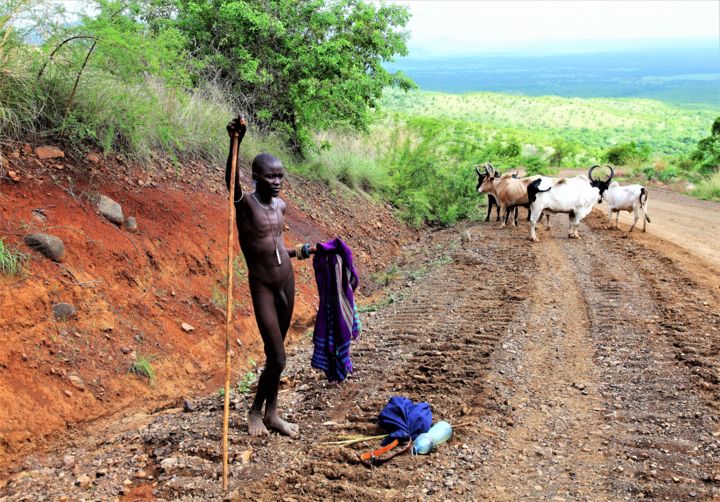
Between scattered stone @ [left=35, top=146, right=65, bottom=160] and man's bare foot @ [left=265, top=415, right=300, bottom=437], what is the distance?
4.05 meters

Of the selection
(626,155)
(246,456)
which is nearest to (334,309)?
(246,456)

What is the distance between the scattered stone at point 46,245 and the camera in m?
6.49

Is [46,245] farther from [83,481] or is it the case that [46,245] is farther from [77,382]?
[83,481]

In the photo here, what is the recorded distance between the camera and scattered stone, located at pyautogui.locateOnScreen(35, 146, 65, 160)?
7.48 meters

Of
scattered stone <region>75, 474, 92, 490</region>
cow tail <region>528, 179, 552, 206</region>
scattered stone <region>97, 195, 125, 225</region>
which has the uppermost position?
scattered stone <region>97, 195, 125, 225</region>

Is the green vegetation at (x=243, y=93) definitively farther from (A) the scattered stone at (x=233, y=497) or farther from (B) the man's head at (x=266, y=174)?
Answer: (A) the scattered stone at (x=233, y=497)

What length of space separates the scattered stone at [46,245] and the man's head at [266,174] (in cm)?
249

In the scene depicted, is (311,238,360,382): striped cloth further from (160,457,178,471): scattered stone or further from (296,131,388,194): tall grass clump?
(296,131,388,194): tall grass clump

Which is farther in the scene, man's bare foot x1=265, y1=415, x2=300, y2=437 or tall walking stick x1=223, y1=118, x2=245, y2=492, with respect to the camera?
man's bare foot x1=265, y1=415, x2=300, y2=437

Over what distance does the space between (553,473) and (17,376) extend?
13.8ft

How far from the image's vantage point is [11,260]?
611cm

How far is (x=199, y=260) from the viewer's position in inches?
324

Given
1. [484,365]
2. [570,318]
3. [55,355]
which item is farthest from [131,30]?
[570,318]

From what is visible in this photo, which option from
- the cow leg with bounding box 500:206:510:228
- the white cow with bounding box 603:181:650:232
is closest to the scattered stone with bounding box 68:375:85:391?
the cow leg with bounding box 500:206:510:228
